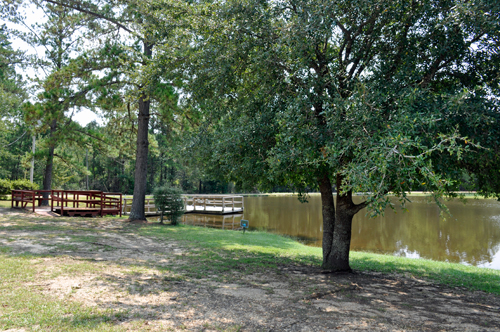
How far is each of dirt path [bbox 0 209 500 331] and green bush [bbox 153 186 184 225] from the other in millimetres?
7095

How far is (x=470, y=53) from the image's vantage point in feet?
20.0

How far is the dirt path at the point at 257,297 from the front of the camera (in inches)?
166

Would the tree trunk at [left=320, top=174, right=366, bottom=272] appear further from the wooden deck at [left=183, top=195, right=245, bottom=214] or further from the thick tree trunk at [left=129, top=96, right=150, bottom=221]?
the wooden deck at [left=183, top=195, right=245, bottom=214]

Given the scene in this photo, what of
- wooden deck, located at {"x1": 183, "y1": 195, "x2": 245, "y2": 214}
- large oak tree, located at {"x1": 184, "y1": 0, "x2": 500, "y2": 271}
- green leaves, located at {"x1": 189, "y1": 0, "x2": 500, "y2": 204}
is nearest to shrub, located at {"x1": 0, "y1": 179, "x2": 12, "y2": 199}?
wooden deck, located at {"x1": 183, "y1": 195, "x2": 245, "y2": 214}

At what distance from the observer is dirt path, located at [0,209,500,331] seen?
422 centimetres

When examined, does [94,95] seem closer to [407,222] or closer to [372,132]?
[372,132]

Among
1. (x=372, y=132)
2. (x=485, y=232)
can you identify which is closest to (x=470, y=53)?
(x=372, y=132)

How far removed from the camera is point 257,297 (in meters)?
5.22

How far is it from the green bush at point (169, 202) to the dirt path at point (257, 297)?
7095 mm

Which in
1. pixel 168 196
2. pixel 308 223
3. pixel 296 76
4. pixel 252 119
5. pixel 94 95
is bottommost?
pixel 308 223

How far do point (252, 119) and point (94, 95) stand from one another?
9895 millimetres

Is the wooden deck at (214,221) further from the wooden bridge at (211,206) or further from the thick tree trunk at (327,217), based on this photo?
the thick tree trunk at (327,217)

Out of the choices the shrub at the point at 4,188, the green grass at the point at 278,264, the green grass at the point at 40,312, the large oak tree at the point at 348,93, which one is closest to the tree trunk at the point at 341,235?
the large oak tree at the point at 348,93

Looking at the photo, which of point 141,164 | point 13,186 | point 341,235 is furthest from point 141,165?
point 13,186
